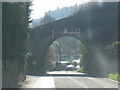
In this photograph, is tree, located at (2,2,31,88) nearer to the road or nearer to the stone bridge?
the road

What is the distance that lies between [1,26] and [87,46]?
161ft

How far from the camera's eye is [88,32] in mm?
75250

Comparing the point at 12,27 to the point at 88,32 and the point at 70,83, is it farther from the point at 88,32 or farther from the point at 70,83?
the point at 88,32

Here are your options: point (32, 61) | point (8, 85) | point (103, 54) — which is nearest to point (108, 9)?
point (103, 54)

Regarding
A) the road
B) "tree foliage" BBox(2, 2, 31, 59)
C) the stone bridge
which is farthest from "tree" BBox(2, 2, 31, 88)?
the stone bridge

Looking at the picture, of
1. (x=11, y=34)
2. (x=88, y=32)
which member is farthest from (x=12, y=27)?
(x=88, y=32)

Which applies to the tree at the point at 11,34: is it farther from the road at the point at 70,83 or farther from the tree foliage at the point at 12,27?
the road at the point at 70,83

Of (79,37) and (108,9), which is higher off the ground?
(108,9)

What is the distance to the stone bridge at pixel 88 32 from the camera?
7338 centimetres

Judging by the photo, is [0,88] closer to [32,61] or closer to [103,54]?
[103,54]

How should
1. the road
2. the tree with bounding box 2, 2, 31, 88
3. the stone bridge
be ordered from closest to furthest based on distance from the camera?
the tree with bounding box 2, 2, 31, 88
the road
the stone bridge

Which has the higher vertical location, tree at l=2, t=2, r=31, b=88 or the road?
tree at l=2, t=2, r=31, b=88

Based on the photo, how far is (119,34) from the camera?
68250 mm

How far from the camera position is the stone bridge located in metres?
73.4
